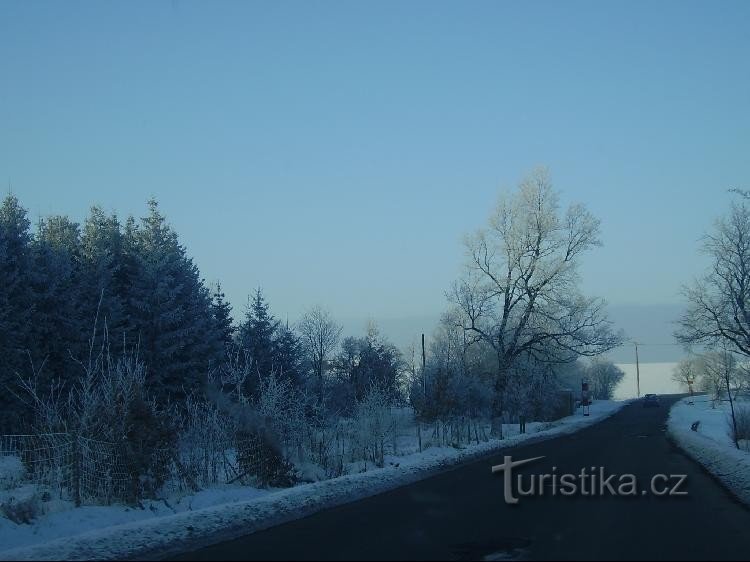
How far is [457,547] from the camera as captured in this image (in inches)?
383

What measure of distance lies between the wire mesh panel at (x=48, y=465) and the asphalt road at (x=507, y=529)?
15.7 ft

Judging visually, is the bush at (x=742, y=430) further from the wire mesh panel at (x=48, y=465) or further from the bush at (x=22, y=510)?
the bush at (x=22, y=510)

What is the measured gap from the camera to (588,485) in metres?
16.7

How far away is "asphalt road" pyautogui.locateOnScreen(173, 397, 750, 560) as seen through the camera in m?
9.35

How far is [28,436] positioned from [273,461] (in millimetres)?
5603

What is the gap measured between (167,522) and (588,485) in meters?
9.73

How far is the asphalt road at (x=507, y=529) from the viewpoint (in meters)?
9.35

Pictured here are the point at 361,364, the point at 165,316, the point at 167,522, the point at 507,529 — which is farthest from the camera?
the point at 361,364

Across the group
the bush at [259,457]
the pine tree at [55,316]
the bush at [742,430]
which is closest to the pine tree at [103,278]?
the pine tree at [55,316]

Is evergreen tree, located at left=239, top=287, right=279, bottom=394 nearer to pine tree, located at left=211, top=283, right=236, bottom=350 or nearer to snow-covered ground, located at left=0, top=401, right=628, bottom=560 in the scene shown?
pine tree, located at left=211, top=283, right=236, bottom=350

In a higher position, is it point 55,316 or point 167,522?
point 55,316

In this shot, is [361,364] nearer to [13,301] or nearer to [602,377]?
[13,301]

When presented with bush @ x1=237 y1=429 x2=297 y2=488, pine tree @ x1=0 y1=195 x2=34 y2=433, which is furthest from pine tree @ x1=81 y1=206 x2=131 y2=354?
bush @ x1=237 y1=429 x2=297 y2=488

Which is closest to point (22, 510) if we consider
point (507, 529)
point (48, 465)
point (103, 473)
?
point (103, 473)
